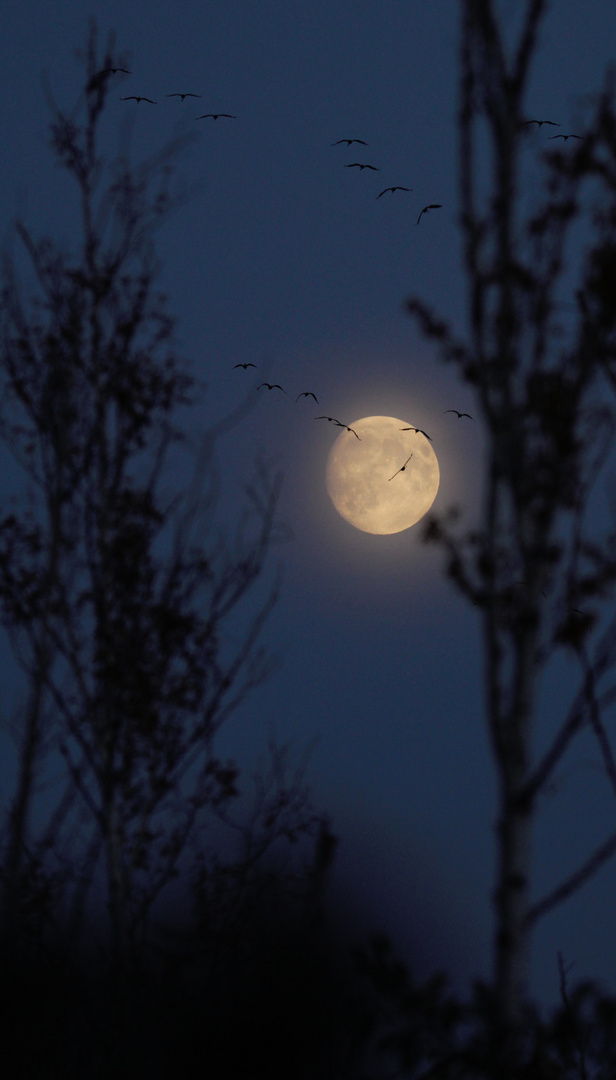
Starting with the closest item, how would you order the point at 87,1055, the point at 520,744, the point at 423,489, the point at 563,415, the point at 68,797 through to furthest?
the point at 520,744
the point at 563,415
the point at 87,1055
the point at 68,797
the point at 423,489

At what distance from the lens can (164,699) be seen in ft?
25.2

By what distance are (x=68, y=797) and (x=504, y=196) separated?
16.4ft

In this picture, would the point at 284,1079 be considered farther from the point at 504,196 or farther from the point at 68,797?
the point at 504,196

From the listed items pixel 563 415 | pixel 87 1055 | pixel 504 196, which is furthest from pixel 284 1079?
pixel 504 196

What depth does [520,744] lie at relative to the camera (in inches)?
191

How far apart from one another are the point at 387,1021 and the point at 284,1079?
3.54m

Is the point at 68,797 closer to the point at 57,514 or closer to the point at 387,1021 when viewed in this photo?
the point at 57,514

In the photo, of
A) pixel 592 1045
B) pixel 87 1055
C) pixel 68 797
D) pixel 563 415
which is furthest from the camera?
pixel 68 797

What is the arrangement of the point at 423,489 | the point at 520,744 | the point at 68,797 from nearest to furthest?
the point at 520,744 < the point at 68,797 < the point at 423,489

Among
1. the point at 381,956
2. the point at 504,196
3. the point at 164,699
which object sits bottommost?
the point at 381,956

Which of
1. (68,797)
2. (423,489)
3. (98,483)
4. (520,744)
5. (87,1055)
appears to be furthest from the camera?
(423,489)

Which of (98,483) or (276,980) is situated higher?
(98,483)

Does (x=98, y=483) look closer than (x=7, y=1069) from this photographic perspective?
No

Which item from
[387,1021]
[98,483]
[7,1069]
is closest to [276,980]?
[7,1069]
